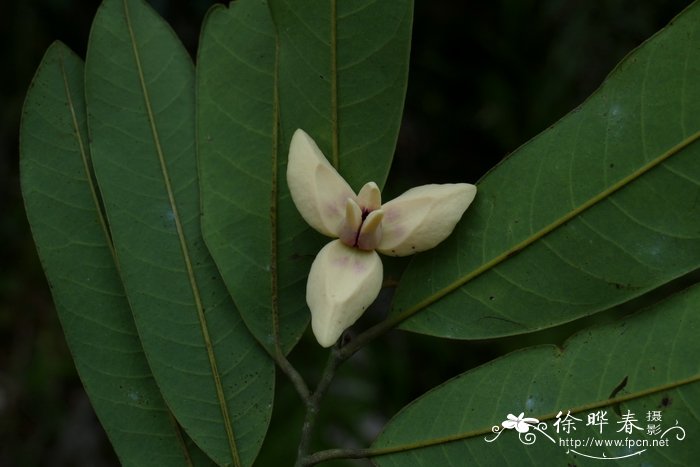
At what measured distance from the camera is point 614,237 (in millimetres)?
738

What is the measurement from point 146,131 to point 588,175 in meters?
0.47

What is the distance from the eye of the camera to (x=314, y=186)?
30.1 inches

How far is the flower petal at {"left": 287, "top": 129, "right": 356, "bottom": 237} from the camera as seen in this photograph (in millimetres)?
765

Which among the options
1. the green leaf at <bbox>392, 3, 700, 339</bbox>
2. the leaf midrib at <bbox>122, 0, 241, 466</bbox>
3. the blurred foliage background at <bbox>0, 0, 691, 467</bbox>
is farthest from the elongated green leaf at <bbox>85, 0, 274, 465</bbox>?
the blurred foliage background at <bbox>0, 0, 691, 467</bbox>

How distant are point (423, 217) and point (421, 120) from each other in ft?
2.98

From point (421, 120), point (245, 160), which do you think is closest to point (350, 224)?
point (245, 160)

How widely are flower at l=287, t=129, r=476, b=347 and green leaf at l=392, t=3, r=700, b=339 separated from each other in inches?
1.3

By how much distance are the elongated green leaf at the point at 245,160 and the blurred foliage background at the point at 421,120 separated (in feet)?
1.71

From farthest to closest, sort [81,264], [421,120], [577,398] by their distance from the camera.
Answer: [421,120] → [81,264] → [577,398]

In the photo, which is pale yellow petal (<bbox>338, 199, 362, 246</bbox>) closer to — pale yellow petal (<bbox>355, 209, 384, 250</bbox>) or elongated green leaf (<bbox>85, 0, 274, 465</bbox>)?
pale yellow petal (<bbox>355, 209, 384, 250</bbox>)

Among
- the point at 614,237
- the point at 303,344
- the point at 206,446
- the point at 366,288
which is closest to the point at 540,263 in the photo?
the point at 614,237

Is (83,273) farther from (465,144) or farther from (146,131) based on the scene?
(465,144)

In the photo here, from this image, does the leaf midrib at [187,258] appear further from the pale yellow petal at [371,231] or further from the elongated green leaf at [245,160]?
the pale yellow petal at [371,231]

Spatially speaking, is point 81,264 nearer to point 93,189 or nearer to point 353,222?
point 93,189
